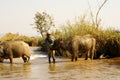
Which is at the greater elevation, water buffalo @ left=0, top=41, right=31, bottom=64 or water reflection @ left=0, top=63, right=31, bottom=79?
water buffalo @ left=0, top=41, right=31, bottom=64

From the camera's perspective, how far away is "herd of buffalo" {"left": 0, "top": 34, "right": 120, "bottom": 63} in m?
22.2

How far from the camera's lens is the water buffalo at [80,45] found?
22234mm

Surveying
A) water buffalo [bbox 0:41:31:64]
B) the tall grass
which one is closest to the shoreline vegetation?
the tall grass

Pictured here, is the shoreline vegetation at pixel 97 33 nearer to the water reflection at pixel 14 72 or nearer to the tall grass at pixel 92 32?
the tall grass at pixel 92 32

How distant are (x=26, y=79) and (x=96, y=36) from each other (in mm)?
11294

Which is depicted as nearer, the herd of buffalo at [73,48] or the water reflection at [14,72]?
the water reflection at [14,72]

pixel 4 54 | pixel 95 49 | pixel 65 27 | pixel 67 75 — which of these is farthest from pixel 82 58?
pixel 67 75

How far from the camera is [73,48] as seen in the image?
2220 centimetres

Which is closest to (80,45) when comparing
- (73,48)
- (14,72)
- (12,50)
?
(73,48)

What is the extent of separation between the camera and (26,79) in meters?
14.0

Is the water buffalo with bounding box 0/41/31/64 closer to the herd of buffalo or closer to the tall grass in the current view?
the herd of buffalo

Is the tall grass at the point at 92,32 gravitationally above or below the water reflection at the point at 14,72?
above

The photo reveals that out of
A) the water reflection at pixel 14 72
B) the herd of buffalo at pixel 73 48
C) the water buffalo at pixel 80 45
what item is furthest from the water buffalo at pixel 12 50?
the water reflection at pixel 14 72

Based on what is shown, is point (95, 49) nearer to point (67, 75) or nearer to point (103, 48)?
point (103, 48)
